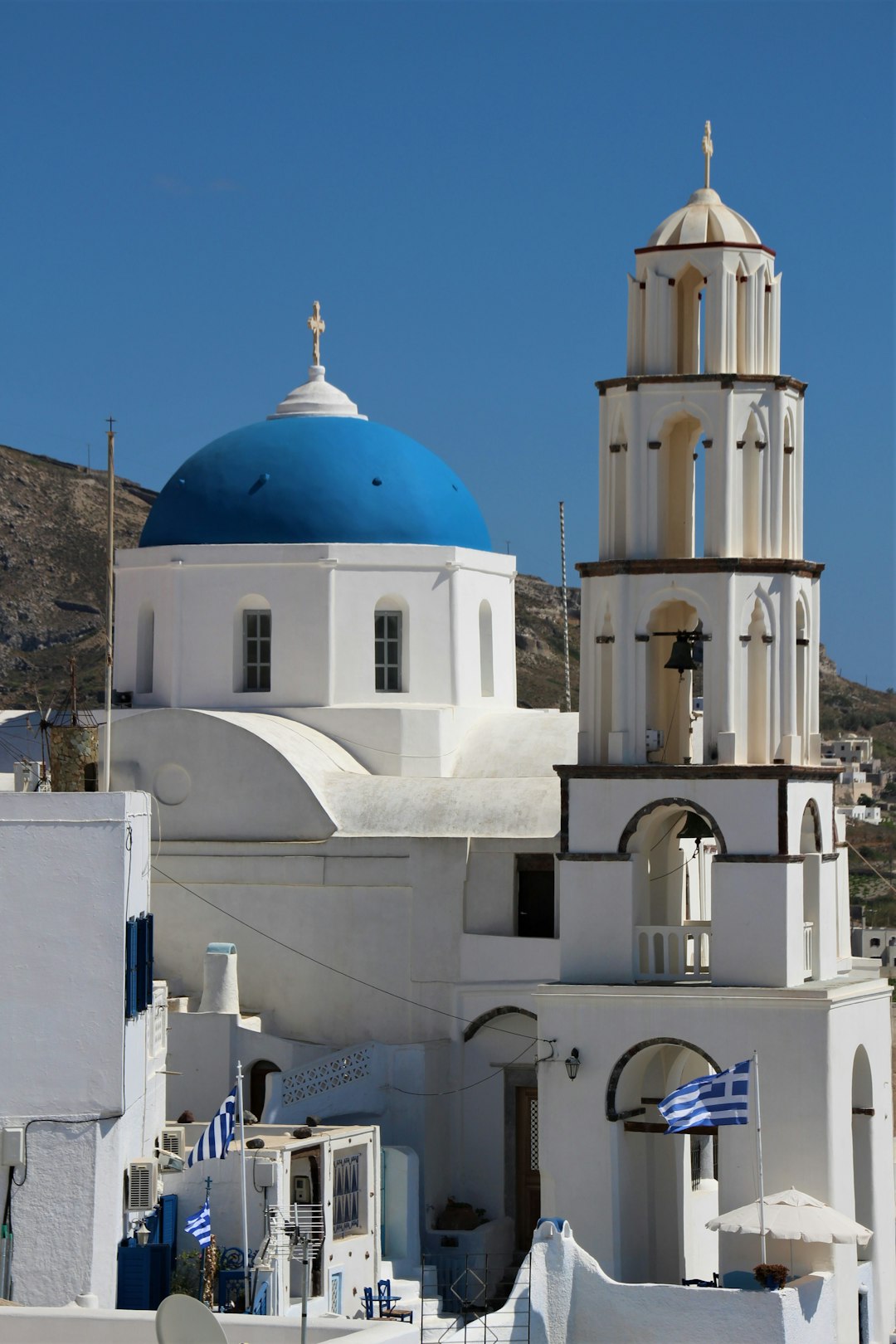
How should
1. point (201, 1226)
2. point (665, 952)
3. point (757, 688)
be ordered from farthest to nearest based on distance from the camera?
1. point (757, 688)
2. point (665, 952)
3. point (201, 1226)

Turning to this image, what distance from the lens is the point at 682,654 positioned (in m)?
26.8

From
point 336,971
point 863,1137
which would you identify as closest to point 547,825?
point 336,971

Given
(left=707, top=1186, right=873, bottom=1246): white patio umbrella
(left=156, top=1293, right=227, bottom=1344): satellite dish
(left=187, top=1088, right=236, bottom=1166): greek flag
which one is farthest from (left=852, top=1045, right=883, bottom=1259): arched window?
(left=156, top=1293, right=227, bottom=1344): satellite dish

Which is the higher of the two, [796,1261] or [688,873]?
[688,873]

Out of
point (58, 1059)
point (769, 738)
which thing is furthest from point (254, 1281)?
point (769, 738)

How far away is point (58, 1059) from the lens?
23.8m

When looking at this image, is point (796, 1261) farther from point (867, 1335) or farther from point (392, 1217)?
point (392, 1217)

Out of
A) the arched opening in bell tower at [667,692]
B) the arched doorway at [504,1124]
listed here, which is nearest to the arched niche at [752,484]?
the arched opening in bell tower at [667,692]

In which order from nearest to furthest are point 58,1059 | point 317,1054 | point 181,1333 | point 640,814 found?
point 181,1333, point 58,1059, point 640,814, point 317,1054

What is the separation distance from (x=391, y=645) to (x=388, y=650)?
8 centimetres

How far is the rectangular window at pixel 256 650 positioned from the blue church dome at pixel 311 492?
1072 mm

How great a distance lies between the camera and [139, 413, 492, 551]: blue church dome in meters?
32.2

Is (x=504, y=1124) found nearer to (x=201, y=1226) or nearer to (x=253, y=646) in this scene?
(x=201, y=1226)

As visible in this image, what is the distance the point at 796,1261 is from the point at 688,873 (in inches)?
292
